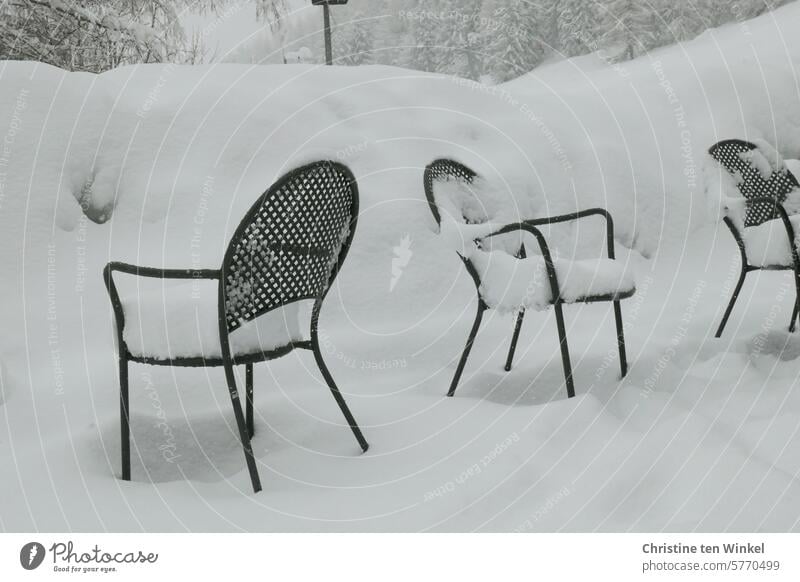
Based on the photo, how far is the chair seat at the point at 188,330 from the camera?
1.83m

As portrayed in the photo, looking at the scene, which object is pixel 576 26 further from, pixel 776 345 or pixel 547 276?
pixel 547 276

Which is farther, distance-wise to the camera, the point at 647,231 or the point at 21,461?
the point at 647,231

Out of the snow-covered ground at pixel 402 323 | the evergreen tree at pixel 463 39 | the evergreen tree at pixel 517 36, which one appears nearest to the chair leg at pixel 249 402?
the snow-covered ground at pixel 402 323

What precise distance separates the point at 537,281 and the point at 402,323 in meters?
0.96

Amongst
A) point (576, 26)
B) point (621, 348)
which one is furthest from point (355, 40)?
point (621, 348)

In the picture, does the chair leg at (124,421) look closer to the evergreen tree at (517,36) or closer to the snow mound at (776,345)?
the snow mound at (776,345)

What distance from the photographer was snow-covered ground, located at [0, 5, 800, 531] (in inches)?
73.9

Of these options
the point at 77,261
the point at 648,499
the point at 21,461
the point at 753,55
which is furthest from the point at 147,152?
the point at 753,55

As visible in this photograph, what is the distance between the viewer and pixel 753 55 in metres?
5.52

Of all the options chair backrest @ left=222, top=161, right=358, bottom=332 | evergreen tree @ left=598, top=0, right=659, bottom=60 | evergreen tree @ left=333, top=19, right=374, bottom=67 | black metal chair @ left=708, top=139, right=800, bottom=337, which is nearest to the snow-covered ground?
chair backrest @ left=222, top=161, right=358, bottom=332

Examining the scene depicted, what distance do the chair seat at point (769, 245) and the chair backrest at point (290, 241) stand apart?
1992 mm

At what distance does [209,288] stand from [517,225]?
1115 mm

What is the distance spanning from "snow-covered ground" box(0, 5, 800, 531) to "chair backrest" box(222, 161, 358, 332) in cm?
13
